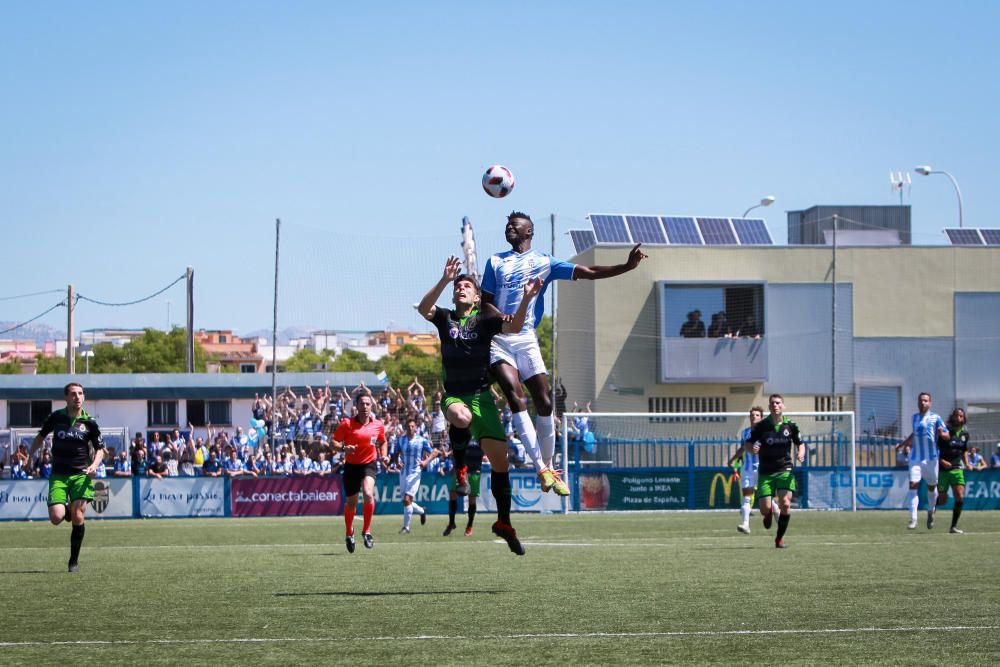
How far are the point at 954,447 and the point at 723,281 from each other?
83.6 feet

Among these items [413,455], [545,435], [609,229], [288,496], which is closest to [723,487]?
[288,496]

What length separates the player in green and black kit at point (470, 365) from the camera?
38.5ft

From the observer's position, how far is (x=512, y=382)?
12273 millimetres

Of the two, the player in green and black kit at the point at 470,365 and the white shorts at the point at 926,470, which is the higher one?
the player in green and black kit at the point at 470,365

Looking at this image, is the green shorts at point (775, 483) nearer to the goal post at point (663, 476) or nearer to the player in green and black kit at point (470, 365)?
the player in green and black kit at point (470, 365)

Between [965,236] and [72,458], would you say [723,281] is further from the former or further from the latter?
[72,458]

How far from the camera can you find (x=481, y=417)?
12.0m

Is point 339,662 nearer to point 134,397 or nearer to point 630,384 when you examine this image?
point 630,384

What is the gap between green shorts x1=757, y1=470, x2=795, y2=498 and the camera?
18.8m

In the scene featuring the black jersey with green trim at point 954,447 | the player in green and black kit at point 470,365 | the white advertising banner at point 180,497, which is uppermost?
the player in green and black kit at point 470,365

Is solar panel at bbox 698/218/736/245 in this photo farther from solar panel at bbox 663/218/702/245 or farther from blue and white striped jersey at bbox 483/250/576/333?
blue and white striped jersey at bbox 483/250/576/333

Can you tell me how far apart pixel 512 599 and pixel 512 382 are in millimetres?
2059

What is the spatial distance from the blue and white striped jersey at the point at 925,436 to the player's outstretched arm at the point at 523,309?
46.9 feet

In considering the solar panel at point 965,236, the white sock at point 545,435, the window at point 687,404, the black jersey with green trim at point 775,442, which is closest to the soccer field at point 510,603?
the black jersey with green trim at point 775,442
